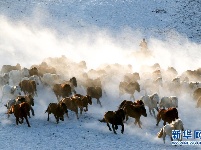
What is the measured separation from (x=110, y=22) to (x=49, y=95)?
27501 mm

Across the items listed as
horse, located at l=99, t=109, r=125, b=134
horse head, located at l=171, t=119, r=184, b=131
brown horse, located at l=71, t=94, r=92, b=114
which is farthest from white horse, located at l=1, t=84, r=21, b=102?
horse head, located at l=171, t=119, r=184, b=131

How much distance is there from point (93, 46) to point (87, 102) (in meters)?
22.3

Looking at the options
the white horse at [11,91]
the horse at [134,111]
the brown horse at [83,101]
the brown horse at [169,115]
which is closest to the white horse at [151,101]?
the horse at [134,111]

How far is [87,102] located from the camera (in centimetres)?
2208

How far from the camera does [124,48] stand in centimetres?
4425

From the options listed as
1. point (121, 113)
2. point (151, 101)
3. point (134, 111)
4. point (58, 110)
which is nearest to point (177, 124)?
point (134, 111)

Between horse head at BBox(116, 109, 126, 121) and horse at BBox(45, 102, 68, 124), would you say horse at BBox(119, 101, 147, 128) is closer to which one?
horse head at BBox(116, 109, 126, 121)

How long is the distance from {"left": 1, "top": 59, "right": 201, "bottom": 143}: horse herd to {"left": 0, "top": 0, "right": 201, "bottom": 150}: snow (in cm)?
57

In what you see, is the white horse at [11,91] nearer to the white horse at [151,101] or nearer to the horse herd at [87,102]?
the horse herd at [87,102]

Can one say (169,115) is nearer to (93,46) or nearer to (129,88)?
(129,88)

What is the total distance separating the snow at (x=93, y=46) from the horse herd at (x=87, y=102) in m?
0.57

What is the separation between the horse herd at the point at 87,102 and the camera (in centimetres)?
1981

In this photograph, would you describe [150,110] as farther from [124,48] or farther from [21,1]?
[21,1]

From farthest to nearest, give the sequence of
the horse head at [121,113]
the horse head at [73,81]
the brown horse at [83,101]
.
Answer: the horse head at [73,81], the brown horse at [83,101], the horse head at [121,113]
